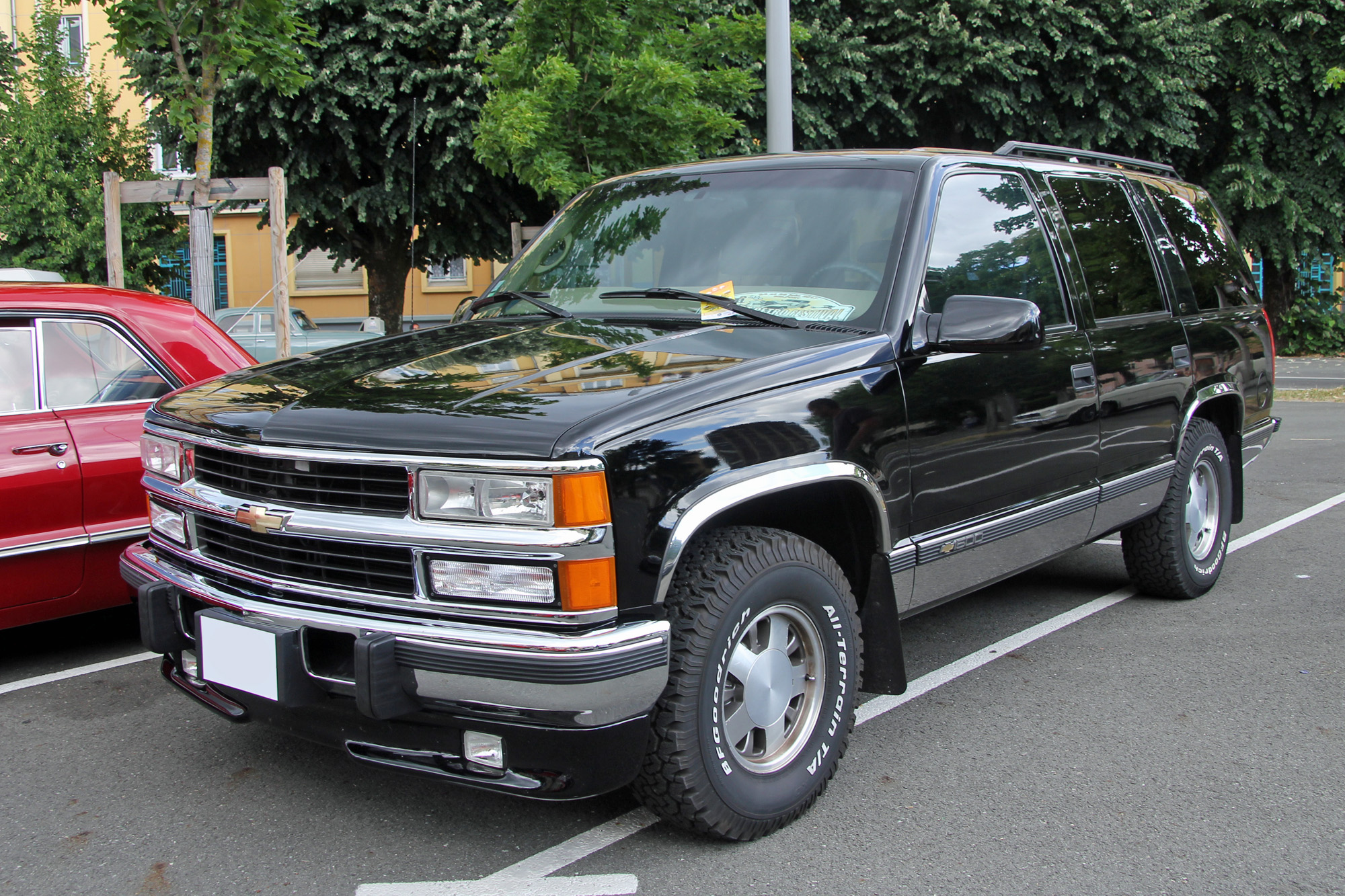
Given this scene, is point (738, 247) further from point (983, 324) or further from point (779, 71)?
point (779, 71)

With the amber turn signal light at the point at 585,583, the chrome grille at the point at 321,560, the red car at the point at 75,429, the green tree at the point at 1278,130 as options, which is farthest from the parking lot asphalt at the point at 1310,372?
the chrome grille at the point at 321,560

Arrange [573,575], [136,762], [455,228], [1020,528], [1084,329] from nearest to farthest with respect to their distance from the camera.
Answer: [573,575], [136,762], [1020,528], [1084,329], [455,228]

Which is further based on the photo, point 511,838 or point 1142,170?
point 1142,170

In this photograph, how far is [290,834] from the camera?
3.17 meters

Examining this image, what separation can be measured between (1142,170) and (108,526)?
16.1ft

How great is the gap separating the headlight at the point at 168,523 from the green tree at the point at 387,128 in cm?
913

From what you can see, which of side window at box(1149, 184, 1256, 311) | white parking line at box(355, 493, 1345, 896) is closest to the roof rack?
side window at box(1149, 184, 1256, 311)

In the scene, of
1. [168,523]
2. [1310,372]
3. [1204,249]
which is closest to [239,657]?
[168,523]

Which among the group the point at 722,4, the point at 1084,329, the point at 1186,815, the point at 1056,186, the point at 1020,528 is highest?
the point at 722,4

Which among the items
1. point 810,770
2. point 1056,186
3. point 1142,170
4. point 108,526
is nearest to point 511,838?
point 810,770

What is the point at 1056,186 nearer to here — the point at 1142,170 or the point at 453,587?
the point at 1142,170

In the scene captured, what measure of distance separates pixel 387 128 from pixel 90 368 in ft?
30.3

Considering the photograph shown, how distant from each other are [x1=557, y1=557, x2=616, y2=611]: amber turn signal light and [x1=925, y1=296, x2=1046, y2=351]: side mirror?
146 centimetres

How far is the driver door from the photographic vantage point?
364 cm
